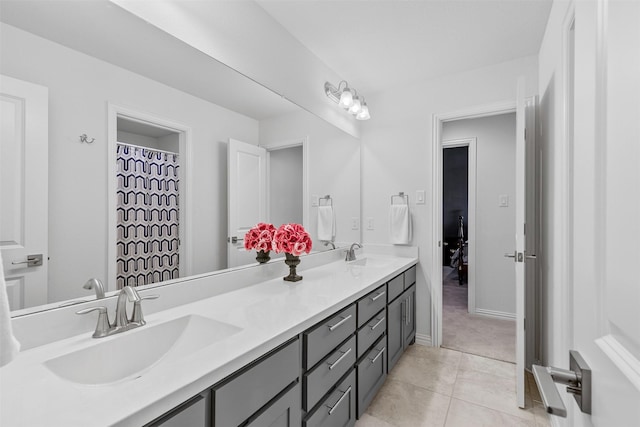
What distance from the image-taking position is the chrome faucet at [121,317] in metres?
1.00

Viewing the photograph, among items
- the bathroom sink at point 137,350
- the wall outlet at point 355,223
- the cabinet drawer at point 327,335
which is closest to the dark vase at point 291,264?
the cabinet drawer at point 327,335

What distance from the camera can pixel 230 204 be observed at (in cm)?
161

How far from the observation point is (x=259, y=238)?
1751mm

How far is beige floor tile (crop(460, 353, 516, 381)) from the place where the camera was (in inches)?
87.1

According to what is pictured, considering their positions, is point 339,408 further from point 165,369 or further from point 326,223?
point 326,223

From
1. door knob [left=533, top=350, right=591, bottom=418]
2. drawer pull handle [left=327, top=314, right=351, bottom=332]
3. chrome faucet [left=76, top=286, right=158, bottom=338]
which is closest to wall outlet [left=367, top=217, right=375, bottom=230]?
drawer pull handle [left=327, top=314, right=351, bottom=332]

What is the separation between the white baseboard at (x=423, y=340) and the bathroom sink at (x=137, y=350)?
2.15 metres

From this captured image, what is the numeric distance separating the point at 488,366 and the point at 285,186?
206 cm

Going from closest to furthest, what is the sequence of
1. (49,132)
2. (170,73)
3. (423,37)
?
1. (49,132)
2. (170,73)
3. (423,37)

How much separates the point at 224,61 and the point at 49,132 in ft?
2.91

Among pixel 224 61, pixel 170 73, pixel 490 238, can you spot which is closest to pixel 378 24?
pixel 224 61

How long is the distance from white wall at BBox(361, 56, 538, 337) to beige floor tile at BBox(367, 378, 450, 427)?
813 mm

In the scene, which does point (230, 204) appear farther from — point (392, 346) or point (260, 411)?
point (392, 346)

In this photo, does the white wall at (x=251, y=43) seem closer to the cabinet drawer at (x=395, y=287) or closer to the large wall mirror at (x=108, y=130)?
the large wall mirror at (x=108, y=130)
